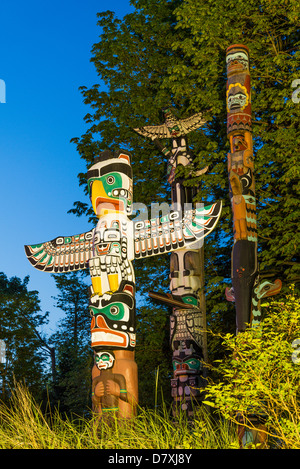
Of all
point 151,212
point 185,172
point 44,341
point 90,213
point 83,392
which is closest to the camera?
point 185,172

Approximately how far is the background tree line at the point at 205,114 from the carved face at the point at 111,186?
9.33ft

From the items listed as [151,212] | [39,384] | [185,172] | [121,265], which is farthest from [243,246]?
[39,384]

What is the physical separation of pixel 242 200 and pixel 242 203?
0.23 feet

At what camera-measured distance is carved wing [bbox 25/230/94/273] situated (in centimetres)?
1202

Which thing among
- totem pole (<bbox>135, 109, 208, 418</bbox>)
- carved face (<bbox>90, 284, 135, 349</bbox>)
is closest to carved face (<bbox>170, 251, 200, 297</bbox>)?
totem pole (<bbox>135, 109, 208, 418</bbox>)

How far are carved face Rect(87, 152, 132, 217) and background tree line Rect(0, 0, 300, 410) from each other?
9.33 ft

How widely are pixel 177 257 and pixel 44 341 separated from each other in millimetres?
17741

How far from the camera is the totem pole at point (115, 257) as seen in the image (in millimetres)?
9930

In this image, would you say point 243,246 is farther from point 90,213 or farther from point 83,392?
point 83,392

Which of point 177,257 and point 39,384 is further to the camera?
point 39,384

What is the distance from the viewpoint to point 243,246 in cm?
1055

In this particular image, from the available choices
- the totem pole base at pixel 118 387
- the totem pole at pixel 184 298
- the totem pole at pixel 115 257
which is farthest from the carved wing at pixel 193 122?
the totem pole base at pixel 118 387

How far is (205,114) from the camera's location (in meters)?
14.2

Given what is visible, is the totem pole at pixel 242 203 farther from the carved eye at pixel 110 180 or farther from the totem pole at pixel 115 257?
the carved eye at pixel 110 180
